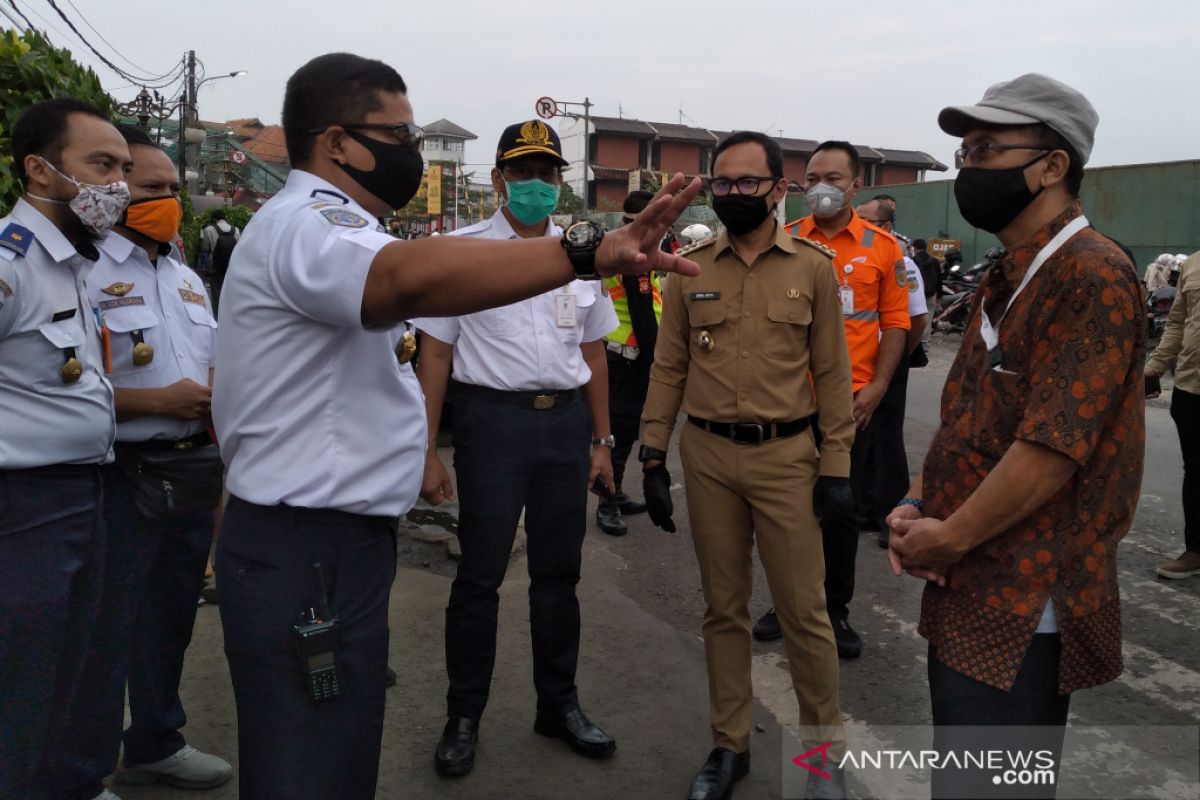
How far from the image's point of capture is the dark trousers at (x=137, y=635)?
2.71 meters

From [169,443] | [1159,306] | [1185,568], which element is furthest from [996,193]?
[1159,306]

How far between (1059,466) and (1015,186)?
0.64m

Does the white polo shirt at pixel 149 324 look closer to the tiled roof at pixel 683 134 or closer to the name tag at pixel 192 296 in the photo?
the name tag at pixel 192 296

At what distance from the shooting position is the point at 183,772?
119 inches

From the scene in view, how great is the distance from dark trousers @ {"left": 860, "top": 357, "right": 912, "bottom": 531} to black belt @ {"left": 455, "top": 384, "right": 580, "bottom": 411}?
2.91 m

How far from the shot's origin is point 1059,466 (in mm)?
1831

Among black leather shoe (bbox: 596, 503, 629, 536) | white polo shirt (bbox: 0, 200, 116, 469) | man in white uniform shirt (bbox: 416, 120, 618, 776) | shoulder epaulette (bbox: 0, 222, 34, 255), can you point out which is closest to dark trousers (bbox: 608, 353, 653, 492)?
black leather shoe (bbox: 596, 503, 629, 536)

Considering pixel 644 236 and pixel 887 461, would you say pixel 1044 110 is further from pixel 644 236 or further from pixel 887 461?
pixel 887 461

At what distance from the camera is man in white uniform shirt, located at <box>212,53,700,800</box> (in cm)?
184

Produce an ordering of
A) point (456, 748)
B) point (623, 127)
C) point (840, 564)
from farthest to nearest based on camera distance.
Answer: point (623, 127)
point (840, 564)
point (456, 748)

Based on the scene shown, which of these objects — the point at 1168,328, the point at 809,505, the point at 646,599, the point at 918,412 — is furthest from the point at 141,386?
the point at 918,412

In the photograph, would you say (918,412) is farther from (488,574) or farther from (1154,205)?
(1154,205)

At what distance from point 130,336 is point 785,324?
82.6 inches

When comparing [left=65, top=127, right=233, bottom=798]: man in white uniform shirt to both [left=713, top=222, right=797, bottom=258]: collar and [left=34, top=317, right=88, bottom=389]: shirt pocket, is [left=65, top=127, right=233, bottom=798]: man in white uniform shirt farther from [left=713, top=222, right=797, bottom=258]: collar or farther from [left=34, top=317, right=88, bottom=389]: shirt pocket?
[left=713, top=222, right=797, bottom=258]: collar
